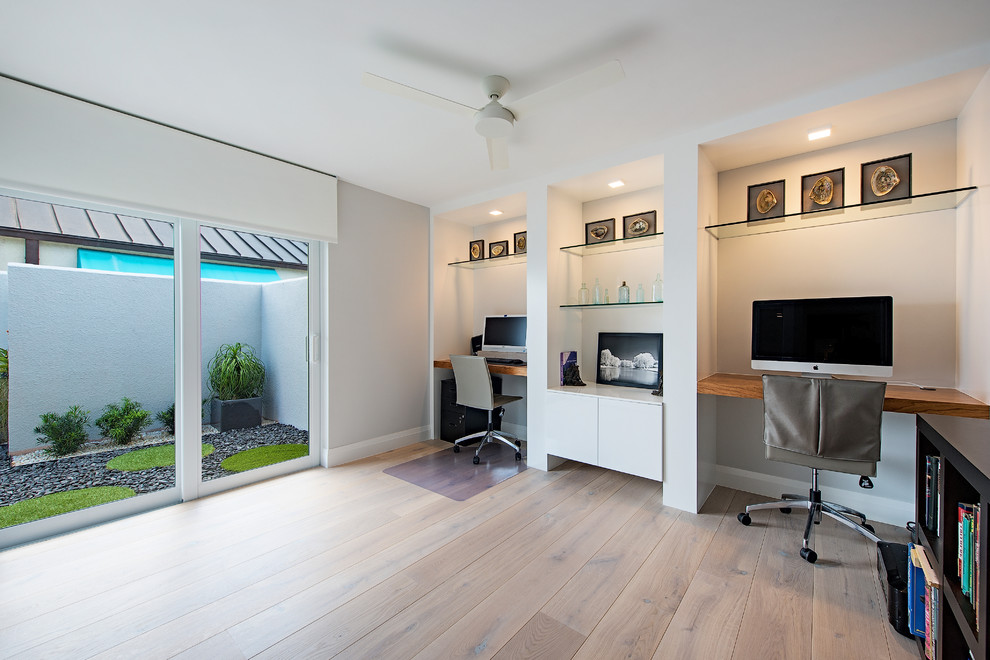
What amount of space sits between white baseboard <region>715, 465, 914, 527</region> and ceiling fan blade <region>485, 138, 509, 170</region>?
276cm

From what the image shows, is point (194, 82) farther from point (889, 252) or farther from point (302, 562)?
point (889, 252)

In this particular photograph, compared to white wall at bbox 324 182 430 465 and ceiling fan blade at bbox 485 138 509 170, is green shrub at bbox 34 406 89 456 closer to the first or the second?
white wall at bbox 324 182 430 465

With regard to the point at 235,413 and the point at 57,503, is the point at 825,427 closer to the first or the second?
the point at 235,413

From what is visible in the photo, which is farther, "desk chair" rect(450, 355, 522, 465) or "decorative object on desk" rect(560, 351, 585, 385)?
"desk chair" rect(450, 355, 522, 465)

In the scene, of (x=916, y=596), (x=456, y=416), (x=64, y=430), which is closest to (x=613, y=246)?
(x=456, y=416)

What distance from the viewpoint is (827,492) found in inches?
107

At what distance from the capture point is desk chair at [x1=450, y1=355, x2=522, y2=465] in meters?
3.66

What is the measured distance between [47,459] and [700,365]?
4.11 m

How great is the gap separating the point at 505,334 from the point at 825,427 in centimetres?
270

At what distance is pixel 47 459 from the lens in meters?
2.42

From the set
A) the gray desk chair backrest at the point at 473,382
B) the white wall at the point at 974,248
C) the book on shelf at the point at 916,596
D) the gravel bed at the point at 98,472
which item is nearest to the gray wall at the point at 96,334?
the gravel bed at the point at 98,472

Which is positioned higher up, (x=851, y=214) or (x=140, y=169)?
(x=140, y=169)

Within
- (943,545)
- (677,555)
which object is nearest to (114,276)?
(677,555)

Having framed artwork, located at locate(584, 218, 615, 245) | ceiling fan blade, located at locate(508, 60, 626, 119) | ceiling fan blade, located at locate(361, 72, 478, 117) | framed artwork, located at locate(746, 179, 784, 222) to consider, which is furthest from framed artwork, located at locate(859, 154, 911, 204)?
ceiling fan blade, located at locate(361, 72, 478, 117)
